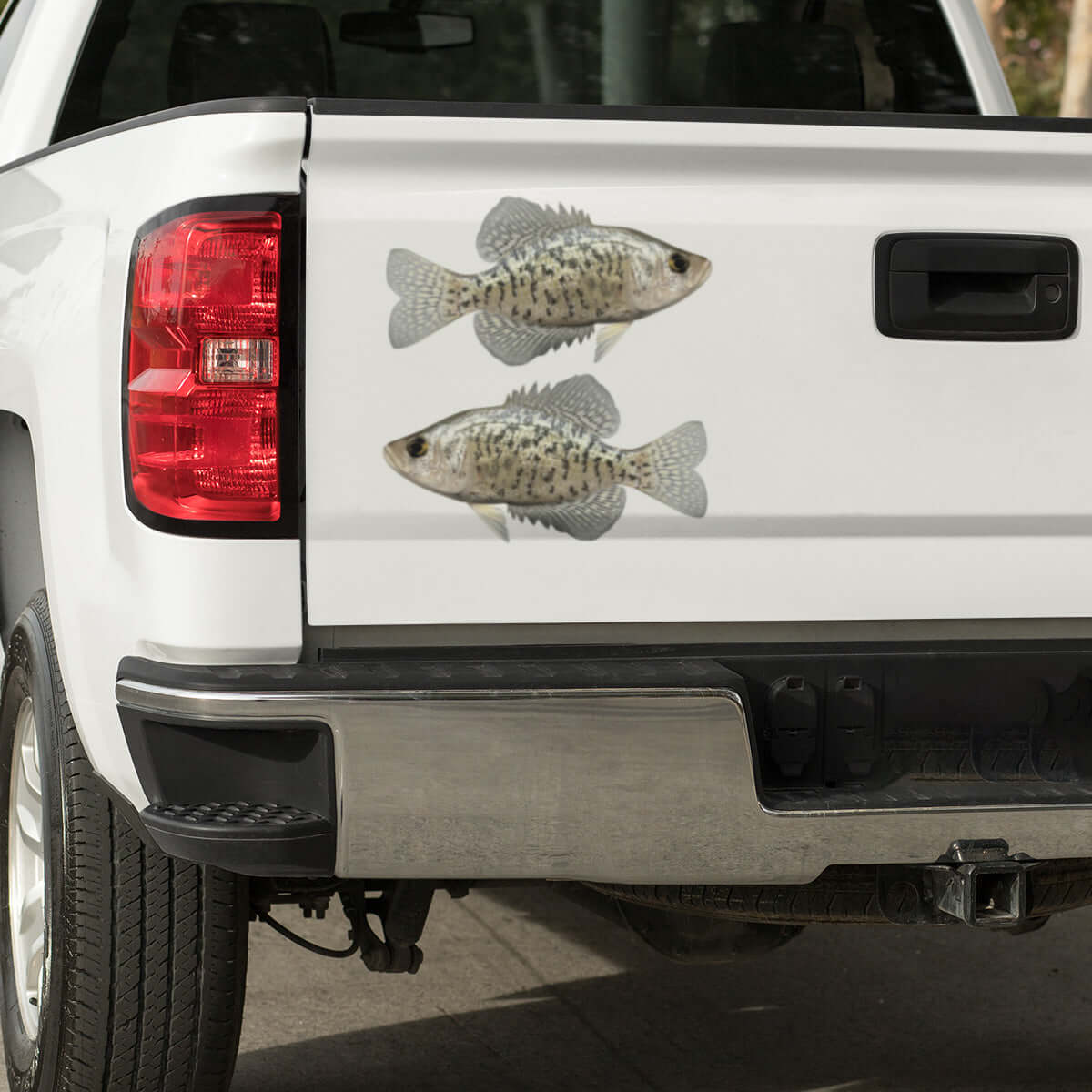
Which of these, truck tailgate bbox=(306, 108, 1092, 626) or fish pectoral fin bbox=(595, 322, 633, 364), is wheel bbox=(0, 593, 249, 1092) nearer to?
truck tailgate bbox=(306, 108, 1092, 626)

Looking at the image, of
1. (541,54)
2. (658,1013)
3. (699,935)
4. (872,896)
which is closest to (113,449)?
(872,896)

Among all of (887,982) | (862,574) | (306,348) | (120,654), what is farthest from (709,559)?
(887,982)

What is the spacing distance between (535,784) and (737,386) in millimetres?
614

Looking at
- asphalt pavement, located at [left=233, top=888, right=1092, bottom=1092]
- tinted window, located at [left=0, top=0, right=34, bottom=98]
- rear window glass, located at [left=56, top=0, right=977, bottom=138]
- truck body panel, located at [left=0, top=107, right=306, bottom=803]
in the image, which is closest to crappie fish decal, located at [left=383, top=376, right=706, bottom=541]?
truck body panel, located at [left=0, top=107, right=306, bottom=803]

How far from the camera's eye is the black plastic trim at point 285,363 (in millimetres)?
2432

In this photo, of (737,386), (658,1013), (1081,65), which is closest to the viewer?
(737,386)

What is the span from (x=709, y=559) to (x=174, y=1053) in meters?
1.22

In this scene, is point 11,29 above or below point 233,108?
above

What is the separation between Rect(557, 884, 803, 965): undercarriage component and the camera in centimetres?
347

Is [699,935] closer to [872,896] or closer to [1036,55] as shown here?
[872,896]

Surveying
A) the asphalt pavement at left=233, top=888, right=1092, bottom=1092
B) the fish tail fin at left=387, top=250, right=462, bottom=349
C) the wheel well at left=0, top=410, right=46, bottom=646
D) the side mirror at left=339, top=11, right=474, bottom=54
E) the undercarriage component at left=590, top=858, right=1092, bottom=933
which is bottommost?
the asphalt pavement at left=233, top=888, right=1092, bottom=1092

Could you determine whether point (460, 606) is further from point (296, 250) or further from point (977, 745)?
point (977, 745)

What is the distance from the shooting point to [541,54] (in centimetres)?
538

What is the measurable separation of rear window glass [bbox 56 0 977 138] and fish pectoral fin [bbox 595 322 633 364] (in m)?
1.63
